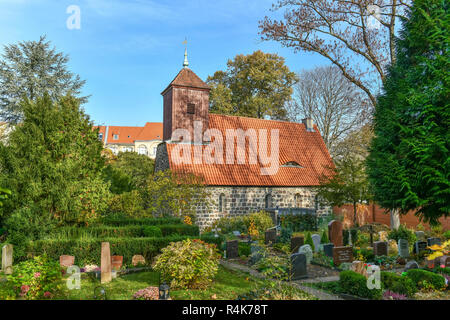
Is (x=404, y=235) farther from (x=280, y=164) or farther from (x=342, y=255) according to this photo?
(x=280, y=164)

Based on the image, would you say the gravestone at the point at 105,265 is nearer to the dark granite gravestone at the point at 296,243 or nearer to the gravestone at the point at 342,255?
the dark granite gravestone at the point at 296,243

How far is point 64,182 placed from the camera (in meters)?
12.8

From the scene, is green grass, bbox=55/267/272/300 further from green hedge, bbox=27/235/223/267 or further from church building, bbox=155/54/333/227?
church building, bbox=155/54/333/227

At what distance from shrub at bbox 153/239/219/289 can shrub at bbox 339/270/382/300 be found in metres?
3.44

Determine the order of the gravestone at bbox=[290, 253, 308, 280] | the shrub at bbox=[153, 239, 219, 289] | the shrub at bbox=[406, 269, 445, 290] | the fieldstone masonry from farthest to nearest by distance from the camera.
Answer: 1. the fieldstone masonry
2. the gravestone at bbox=[290, 253, 308, 280]
3. the shrub at bbox=[406, 269, 445, 290]
4. the shrub at bbox=[153, 239, 219, 289]

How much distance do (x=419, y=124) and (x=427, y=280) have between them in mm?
4112

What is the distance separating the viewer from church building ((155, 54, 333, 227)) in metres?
21.7

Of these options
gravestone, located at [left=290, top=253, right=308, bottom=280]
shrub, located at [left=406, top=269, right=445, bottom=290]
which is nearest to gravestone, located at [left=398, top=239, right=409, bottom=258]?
shrub, located at [left=406, top=269, right=445, bottom=290]

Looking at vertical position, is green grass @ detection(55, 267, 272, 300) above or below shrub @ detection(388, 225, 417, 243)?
below

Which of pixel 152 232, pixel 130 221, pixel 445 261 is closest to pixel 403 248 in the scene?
pixel 445 261

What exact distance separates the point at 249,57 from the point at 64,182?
2443 centimetres

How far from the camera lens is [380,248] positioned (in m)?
12.8
